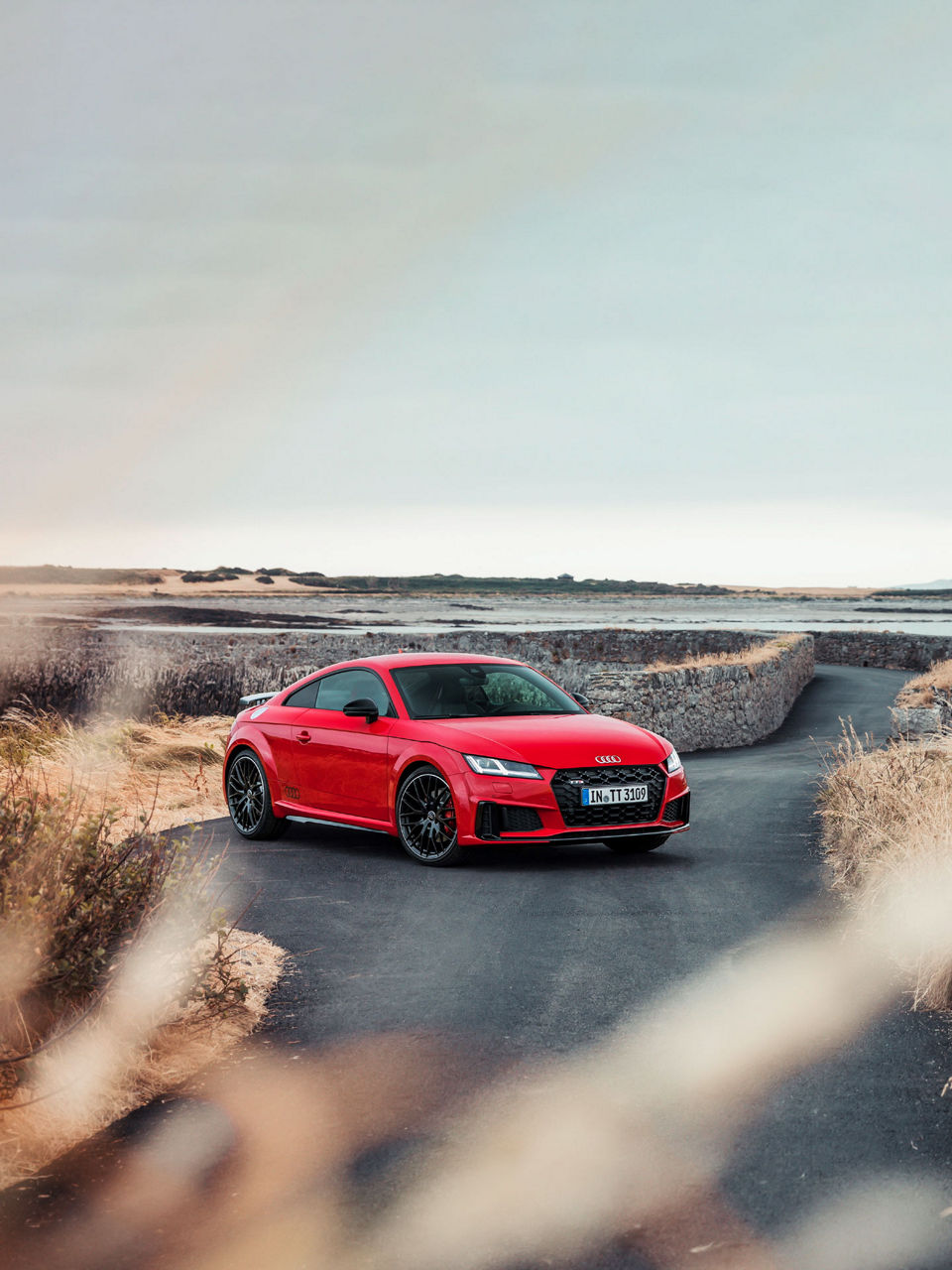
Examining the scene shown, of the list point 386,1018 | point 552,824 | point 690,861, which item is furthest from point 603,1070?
point 690,861

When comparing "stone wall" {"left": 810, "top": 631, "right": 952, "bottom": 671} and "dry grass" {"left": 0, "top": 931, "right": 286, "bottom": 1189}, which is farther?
"stone wall" {"left": 810, "top": 631, "right": 952, "bottom": 671}

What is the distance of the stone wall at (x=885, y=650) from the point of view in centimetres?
5750

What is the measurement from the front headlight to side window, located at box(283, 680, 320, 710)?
2316 mm

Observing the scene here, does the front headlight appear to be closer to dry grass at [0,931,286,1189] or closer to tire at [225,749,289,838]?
tire at [225,749,289,838]

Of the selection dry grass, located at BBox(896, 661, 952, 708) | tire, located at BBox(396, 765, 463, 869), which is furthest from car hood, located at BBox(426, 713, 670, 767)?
dry grass, located at BBox(896, 661, 952, 708)

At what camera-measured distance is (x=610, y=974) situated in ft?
22.3

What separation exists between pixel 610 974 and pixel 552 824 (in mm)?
3016

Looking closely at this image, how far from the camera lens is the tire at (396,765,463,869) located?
9.99 meters

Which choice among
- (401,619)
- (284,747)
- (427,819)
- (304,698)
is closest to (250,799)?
(284,747)

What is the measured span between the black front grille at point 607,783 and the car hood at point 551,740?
77 mm

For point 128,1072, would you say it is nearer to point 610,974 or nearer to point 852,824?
point 610,974

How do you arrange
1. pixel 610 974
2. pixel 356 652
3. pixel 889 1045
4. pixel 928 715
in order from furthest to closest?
pixel 356 652 → pixel 928 715 → pixel 610 974 → pixel 889 1045

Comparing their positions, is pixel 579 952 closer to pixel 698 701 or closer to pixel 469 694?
pixel 469 694

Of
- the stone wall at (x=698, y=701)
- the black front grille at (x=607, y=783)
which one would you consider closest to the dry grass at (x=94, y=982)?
the black front grille at (x=607, y=783)
